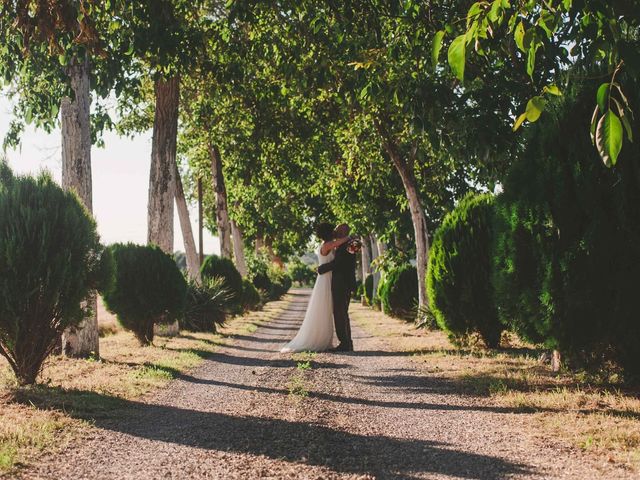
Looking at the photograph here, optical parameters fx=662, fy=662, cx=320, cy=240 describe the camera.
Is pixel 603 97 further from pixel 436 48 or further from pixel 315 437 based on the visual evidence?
pixel 315 437

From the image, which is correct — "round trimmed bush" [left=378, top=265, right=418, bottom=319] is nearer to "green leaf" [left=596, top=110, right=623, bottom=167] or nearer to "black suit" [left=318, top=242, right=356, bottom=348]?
"black suit" [left=318, top=242, right=356, bottom=348]

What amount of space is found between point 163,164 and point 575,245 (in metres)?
11.0

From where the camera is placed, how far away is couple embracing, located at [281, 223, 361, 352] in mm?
12648

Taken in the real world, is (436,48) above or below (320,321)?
above

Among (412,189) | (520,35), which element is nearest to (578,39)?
(520,35)

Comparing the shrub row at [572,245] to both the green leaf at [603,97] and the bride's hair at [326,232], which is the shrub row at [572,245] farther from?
the bride's hair at [326,232]

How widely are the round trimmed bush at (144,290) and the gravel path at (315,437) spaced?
15.7 ft

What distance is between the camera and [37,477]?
4.27 m

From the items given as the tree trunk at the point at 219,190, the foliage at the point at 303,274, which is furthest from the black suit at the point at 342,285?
the foliage at the point at 303,274

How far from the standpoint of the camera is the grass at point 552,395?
510 centimetres

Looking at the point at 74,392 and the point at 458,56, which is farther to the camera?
the point at 74,392

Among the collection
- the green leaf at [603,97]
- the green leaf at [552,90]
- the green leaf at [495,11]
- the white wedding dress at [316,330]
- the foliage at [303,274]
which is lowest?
the white wedding dress at [316,330]

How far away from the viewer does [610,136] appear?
2.53m

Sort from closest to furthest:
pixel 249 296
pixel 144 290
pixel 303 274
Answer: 1. pixel 144 290
2. pixel 249 296
3. pixel 303 274
